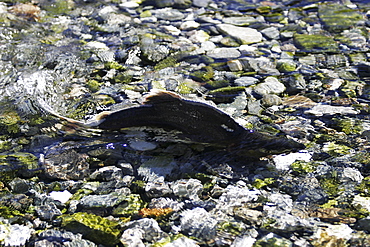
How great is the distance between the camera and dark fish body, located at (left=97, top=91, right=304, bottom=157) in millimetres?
4852

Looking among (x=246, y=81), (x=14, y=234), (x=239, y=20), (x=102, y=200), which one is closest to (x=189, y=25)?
(x=239, y=20)

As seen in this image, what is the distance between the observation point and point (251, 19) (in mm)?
9156

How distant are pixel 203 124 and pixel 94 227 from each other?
6.07 feet

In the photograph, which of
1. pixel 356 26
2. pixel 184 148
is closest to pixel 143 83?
pixel 184 148

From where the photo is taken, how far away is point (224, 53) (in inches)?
300

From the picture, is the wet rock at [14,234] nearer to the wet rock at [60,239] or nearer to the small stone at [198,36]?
the wet rock at [60,239]

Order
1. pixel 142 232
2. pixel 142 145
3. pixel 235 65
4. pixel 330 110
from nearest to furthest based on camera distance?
1. pixel 142 232
2. pixel 142 145
3. pixel 330 110
4. pixel 235 65

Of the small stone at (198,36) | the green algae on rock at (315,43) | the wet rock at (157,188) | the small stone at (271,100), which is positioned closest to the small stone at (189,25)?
the small stone at (198,36)

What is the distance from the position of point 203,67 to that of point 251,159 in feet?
9.24

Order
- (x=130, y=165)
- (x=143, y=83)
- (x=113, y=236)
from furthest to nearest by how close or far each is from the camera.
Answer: (x=143, y=83) → (x=130, y=165) → (x=113, y=236)

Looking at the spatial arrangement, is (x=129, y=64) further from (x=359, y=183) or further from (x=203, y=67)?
(x=359, y=183)

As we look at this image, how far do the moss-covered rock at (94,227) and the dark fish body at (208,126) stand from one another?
5.28 ft

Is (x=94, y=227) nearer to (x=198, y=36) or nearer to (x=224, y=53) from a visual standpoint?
(x=224, y=53)

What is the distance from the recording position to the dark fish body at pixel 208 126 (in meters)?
4.85
